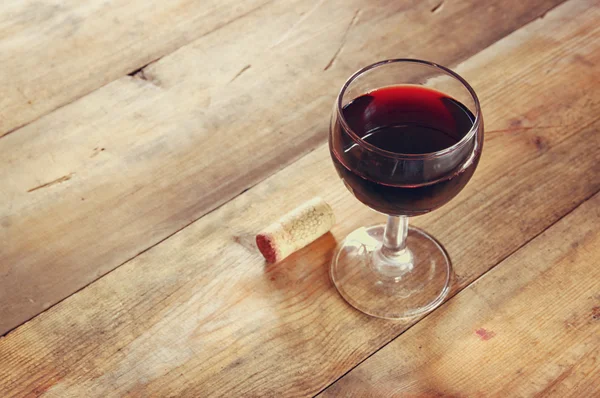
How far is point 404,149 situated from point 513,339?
0.88 feet

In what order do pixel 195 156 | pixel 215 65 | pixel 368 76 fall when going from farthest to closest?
pixel 215 65 < pixel 195 156 < pixel 368 76

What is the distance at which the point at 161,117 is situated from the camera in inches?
45.3

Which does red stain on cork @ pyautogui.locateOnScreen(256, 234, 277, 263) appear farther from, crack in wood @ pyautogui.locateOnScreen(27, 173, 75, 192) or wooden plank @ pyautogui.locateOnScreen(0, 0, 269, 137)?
wooden plank @ pyautogui.locateOnScreen(0, 0, 269, 137)

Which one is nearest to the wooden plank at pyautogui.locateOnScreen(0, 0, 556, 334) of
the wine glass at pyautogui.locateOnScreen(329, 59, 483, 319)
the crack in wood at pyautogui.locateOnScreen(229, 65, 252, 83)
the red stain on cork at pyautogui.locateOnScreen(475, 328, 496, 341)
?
the crack in wood at pyautogui.locateOnScreen(229, 65, 252, 83)

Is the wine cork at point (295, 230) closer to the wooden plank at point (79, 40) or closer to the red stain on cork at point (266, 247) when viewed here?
the red stain on cork at point (266, 247)

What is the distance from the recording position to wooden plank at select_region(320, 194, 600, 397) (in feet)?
2.91

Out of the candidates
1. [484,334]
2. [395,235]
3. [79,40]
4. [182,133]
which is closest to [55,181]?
[182,133]

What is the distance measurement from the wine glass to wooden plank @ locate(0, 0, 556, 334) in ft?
0.78

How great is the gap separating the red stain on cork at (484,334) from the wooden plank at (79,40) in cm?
64

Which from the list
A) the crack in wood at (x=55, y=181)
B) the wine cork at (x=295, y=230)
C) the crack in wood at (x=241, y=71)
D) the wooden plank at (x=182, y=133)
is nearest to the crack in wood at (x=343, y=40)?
the wooden plank at (x=182, y=133)

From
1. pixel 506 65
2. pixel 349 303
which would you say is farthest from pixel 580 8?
pixel 349 303

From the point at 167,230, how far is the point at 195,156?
0.13 m

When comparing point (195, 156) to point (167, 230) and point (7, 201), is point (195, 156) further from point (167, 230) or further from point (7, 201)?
point (7, 201)

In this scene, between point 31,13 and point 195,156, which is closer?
point 195,156
